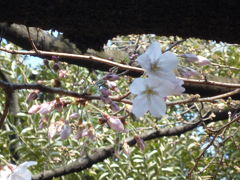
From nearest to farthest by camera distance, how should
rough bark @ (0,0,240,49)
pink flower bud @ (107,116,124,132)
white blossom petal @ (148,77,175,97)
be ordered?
white blossom petal @ (148,77,175,97)
rough bark @ (0,0,240,49)
pink flower bud @ (107,116,124,132)

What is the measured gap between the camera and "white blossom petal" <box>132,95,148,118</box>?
113 centimetres

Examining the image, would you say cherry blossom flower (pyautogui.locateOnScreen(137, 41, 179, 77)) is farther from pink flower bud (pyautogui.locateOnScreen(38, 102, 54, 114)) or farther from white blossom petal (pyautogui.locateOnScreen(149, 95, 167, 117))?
pink flower bud (pyautogui.locateOnScreen(38, 102, 54, 114))

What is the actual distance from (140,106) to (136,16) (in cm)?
28

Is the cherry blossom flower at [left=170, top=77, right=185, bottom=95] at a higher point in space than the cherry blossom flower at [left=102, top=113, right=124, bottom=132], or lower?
higher

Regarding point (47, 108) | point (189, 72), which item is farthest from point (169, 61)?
point (47, 108)

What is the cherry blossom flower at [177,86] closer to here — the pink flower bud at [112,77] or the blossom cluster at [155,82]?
the blossom cluster at [155,82]

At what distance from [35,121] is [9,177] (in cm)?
241

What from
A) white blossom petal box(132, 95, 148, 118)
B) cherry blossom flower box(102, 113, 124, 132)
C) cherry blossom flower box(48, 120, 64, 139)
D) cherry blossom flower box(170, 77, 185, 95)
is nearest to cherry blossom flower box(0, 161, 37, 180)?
cherry blossom flower box(48, 120, 64, 139)

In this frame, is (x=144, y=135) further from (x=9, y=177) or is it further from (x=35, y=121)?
(x=9, y=177)

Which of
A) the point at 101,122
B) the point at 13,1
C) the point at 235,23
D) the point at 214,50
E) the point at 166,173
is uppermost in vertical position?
the point at 214,50

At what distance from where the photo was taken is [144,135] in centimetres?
326

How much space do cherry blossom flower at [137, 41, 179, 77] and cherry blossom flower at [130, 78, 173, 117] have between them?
0.08 feet

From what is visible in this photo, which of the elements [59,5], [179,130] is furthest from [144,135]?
[59,5]

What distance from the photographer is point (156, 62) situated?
1.09m
